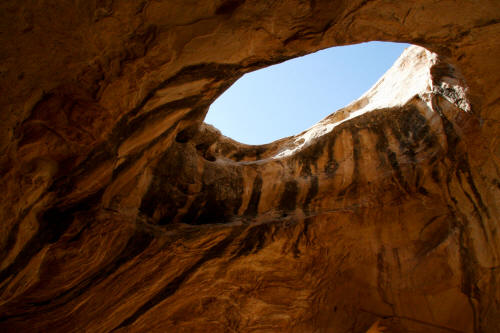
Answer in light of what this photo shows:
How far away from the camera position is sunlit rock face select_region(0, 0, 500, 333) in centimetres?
286

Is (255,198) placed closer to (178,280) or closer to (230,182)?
(230,182)

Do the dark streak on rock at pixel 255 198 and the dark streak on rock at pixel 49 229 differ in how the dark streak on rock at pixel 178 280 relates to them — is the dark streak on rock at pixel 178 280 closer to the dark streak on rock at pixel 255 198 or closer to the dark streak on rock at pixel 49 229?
the dark streak on rock at pixel 255 198

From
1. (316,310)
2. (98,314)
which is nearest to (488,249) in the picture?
(316,310)

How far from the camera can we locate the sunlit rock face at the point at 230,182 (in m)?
2.86

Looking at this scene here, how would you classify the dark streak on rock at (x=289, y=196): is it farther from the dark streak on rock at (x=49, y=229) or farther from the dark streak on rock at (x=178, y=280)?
the dark streak on rock at (x=49, y=229)

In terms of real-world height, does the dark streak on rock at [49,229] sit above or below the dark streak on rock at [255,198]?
below

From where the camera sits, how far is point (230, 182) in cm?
525

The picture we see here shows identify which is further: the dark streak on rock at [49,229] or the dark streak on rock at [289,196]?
the dark streak on rock at [289,196]

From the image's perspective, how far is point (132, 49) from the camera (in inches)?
116

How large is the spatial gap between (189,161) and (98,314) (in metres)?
2.17

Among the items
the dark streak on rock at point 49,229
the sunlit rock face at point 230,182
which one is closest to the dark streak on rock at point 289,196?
the sunlit rock face at point 230,182

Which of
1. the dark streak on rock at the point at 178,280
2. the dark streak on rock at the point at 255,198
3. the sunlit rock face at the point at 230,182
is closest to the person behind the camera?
the sunlit rock face at the point at 230,182

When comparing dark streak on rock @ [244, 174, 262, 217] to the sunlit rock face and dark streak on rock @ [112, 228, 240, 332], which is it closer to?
the sunlit rock face

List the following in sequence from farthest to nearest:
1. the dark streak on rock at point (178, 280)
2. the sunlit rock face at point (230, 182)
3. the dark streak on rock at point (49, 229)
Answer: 1. the dark streak on rock at point (178, 280)
2. the dark streak on rock at point (49, 229)
3. the sunlit rock face at point (230, 182)
